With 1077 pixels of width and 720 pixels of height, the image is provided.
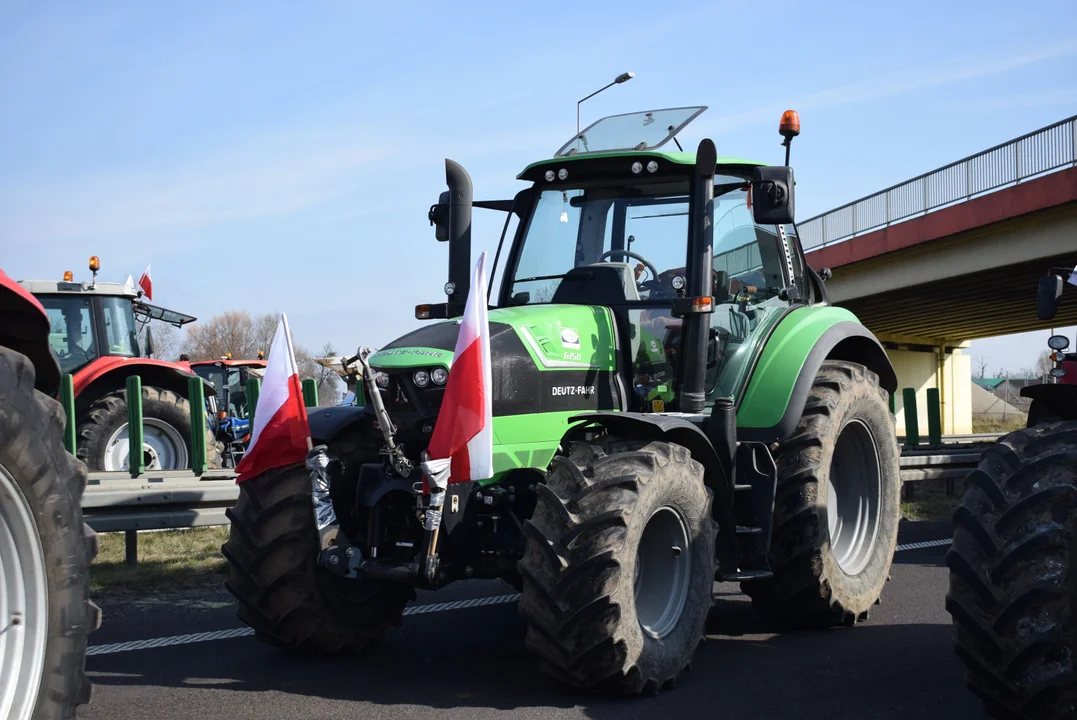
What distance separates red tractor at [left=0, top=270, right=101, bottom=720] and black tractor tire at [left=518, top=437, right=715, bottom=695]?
6.82 feet

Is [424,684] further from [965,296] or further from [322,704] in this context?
[965,296]

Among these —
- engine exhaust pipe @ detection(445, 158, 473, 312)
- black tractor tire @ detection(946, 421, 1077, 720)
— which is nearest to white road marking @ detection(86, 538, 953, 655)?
engine exhaust pipe @ detection(445, 158, 473, 312)

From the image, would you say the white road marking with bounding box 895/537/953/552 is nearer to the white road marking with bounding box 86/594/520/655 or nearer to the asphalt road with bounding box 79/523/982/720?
the asphalt road with bounding box 79/523/982/720

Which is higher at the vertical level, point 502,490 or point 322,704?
point 502,490

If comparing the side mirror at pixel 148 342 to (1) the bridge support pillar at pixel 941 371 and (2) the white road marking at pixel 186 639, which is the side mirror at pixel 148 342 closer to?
(2) the white road marking at pixel 186 639

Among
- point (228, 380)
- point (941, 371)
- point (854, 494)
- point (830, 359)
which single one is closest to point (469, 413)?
point (830, 359)

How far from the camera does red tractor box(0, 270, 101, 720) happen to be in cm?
331

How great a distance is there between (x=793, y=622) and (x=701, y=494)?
1.62 meters

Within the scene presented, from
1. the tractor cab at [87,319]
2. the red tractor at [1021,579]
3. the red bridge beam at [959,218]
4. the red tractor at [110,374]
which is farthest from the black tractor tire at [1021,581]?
the red bridge beam at [959,218]

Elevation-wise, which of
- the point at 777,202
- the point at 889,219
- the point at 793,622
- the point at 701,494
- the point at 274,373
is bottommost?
the point at 793,622

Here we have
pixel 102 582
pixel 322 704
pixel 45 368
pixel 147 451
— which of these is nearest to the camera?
pixel 45 368

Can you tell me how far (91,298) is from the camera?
1373 cm

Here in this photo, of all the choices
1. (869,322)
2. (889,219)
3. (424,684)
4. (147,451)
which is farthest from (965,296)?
(424,684)

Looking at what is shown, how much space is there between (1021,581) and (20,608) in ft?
10.5
